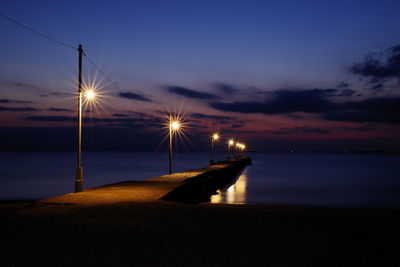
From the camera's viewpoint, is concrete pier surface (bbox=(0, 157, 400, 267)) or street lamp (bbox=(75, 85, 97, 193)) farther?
street lamp (bbox=(75, 85, 97, 193))

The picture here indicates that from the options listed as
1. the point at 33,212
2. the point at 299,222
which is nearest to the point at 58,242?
the point at 33,212

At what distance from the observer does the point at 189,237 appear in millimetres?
10219

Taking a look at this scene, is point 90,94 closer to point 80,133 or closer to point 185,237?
point 80,133

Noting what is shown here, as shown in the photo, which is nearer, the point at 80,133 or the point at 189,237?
the point at 189,237

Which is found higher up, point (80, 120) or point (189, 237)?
point (80, 120)

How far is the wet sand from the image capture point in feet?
26.6

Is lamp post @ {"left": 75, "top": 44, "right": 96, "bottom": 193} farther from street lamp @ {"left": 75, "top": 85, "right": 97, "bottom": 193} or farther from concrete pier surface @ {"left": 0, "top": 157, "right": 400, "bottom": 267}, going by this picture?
concrete pier surface @ {"left": 0, "top": 157, "right": 400, "bottom": 267}

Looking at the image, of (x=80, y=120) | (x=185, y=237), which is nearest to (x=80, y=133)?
(x=80, y=120)

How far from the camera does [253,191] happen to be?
156 feet

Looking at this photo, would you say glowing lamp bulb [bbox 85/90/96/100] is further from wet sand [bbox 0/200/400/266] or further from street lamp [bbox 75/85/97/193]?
wet sand [bbox 0/200/400/266]

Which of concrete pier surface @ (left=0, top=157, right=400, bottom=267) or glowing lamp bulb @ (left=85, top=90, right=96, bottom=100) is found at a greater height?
glowing lamp bulb @ (left=85, top=90, right=96, bottom=100)

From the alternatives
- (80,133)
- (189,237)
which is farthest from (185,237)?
(80,133)

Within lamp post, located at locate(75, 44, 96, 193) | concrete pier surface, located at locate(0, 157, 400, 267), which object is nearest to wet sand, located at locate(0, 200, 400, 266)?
concrete pier surface, located at locate(0, 157, 400, 267)

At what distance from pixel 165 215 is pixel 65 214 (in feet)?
11.2
